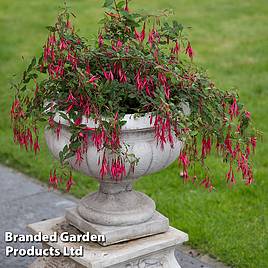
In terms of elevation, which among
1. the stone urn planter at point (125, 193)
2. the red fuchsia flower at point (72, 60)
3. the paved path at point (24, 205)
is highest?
the red fuchsia flower at point (72, 60)

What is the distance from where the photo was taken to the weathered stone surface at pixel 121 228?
3373 millimetres

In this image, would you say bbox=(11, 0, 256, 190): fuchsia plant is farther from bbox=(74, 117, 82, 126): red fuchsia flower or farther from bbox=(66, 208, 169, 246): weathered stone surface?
bbox=(66, 208, 169, 246): weathered stone surface

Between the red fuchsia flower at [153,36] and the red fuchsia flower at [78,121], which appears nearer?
the red fuchsia flower at [78,121]

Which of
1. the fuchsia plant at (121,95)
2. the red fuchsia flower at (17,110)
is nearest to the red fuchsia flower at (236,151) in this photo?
the fuchsia plant at (121,95)

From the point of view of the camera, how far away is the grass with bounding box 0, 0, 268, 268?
450cm

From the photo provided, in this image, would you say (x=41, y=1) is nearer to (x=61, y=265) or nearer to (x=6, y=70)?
(x=6, y=70)

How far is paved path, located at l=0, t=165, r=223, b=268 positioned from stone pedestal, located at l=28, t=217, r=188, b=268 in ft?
1.96

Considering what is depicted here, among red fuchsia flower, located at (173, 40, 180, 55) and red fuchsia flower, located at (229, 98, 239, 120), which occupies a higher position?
red fuchsia flower, located at (173, 40, 180, 55)

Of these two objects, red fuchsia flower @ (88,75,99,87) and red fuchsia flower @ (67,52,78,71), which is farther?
red fuchsia flower @ (67,52,78,71)

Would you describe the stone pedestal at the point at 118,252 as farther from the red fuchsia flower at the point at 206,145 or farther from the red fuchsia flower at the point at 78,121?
the red fuchsia flower at the point at 78,121

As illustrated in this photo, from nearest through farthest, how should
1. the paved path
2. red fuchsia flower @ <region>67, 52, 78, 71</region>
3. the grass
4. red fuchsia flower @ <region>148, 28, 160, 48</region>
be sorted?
1. red fuchsia flower @ <region>67, 52, 78, 71</region>
2. red fuchsia flower @ <region>148, 28, 160, 48</region>
3. the paved path
4. the grass

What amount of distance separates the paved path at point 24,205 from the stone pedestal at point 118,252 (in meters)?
0.60

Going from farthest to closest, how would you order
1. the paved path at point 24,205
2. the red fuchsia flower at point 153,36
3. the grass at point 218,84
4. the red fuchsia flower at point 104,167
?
1. the grass at point 218,84
2. the paved path at point 24,205
3. the red fuchsia flower at point 153,36
4. the red fuchsia flower at point 104,167

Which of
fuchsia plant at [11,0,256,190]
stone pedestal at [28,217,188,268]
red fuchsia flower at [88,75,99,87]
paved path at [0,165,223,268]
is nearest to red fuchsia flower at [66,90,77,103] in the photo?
fuchsia plant at [11,0,256,190]
